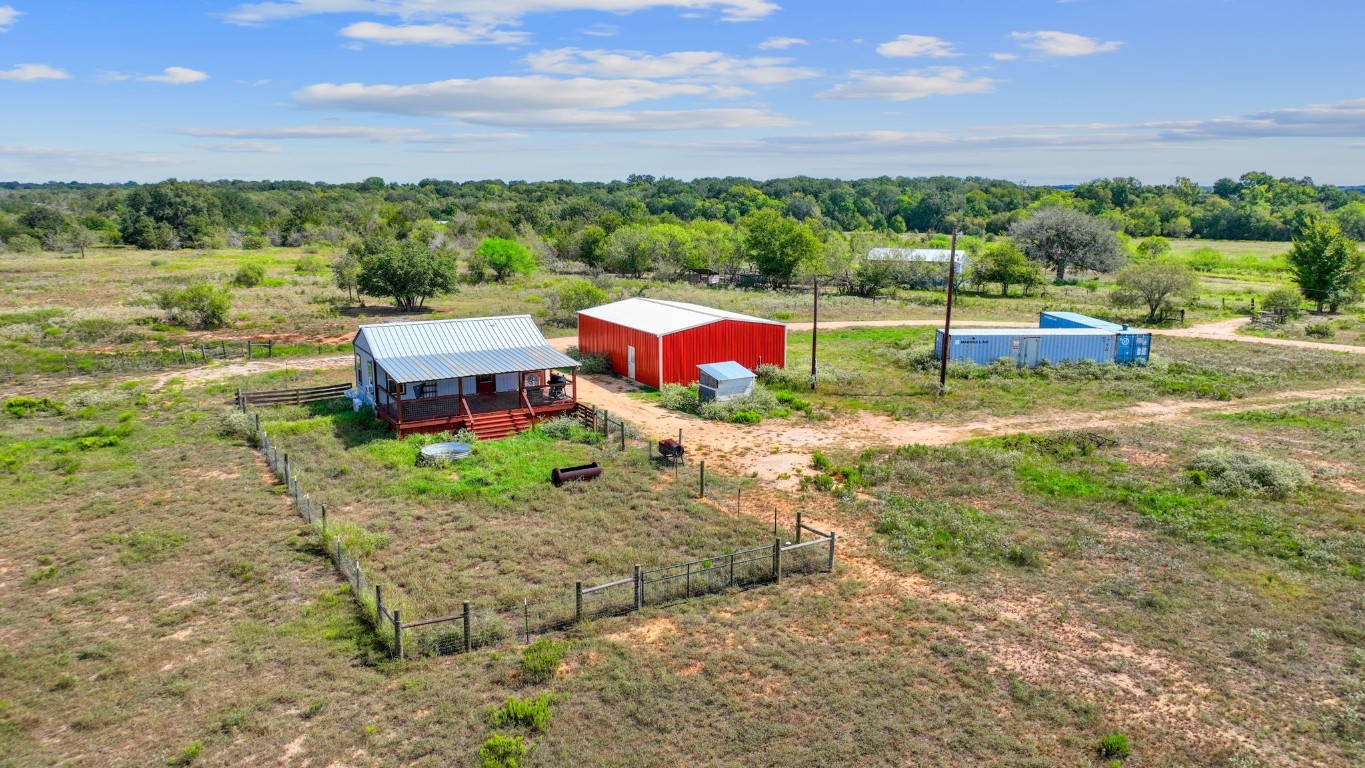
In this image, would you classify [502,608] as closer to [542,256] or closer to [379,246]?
[379,246]

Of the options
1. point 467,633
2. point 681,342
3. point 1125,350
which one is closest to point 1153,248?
point 1125,350

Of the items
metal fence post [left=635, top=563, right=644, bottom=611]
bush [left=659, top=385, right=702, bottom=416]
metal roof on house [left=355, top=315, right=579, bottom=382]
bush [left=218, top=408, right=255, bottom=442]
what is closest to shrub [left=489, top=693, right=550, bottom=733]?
metal fence post [left=635, top=563, right=644, bottom=611]

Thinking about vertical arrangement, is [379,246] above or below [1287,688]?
above

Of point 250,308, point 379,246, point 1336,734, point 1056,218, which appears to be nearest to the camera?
point 1336,734

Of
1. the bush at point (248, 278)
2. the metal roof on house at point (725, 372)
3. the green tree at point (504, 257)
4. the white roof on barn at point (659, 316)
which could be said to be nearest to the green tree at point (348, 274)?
the bush at point (248, 278)

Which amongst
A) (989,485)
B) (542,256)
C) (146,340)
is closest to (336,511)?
(989,485)

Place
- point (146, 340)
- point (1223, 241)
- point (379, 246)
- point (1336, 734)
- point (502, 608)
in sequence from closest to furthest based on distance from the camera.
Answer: point (1336, 734), point (502, 608), point (146, 340), point (379, 246), point (1223, 241)

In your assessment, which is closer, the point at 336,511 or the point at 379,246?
the point at 336,511

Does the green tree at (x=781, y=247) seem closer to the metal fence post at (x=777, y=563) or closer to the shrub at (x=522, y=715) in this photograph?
the metal fence post at (x=777, y=563)
